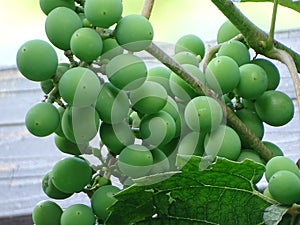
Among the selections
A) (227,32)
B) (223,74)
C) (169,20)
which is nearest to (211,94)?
(223,74)

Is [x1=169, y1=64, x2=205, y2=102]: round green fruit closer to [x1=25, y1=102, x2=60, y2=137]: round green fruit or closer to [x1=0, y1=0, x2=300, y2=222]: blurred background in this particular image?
[x1=25, y1=102, x2=60, y2=137]: round green fruit

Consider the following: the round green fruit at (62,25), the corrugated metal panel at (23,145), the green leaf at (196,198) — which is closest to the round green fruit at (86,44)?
the round green fruit at (62,25)

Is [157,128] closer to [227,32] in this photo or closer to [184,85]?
[184,85]

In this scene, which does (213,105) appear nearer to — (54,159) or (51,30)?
(51,30)

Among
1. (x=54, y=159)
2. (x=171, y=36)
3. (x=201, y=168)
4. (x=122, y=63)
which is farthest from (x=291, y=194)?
(x=171, y=36)

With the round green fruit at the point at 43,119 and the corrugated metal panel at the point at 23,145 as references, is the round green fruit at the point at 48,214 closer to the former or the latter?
the round green fruit at the point at 43,119

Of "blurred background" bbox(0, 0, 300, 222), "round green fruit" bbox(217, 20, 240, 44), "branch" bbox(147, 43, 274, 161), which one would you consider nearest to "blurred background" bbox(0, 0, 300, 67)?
"blurred background" bbox(0, 0, 300, 222)
